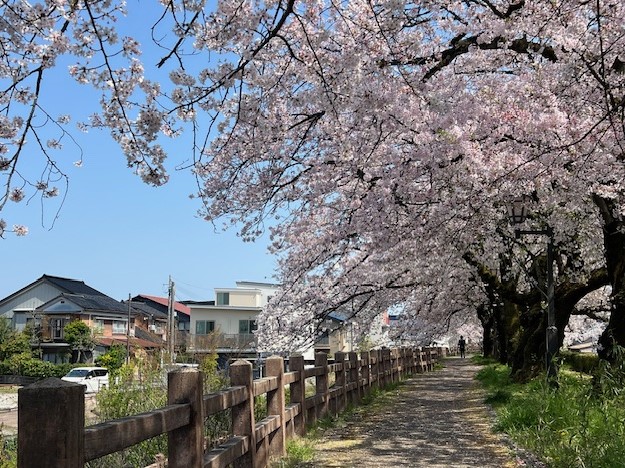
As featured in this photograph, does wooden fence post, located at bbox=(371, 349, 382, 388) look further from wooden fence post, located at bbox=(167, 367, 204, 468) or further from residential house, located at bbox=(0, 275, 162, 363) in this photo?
residential house, located at bbox=(0, 275, 162, 363)

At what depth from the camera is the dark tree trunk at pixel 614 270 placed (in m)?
9.66

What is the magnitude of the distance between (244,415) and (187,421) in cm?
187

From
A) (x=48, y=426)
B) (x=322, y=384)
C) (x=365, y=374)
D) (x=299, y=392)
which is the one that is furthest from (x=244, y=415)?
(x=365, y=374)

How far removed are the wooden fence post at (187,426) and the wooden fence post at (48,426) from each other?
5.48 ft

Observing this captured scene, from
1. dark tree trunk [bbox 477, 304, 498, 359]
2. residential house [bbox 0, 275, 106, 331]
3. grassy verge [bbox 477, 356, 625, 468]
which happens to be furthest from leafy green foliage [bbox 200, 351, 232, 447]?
residential house [bbox 0, 275, 106, 331]

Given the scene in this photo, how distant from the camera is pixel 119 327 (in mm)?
58656

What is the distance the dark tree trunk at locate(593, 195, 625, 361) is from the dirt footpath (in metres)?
2.25

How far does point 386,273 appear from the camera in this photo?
16.8 meters

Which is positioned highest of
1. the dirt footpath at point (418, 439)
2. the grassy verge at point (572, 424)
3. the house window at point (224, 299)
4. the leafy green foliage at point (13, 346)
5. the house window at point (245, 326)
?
the house window at point (224, 299)

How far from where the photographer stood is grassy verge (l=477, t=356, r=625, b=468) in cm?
560

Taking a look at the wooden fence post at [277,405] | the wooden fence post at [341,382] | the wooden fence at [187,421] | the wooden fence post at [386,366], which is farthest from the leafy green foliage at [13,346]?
the wooden fence post at [277,405]

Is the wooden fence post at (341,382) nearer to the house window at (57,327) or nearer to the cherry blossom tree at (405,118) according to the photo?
the cherry blossom tree at (405,118)

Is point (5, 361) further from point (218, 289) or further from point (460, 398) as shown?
point (460, 398)

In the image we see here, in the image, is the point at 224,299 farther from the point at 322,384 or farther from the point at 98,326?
the point at 322,384
